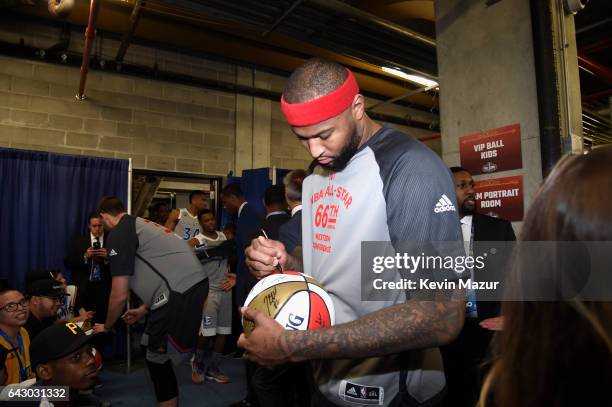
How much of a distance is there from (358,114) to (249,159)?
6086 mm

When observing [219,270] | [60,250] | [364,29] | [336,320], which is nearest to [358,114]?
[336,320]

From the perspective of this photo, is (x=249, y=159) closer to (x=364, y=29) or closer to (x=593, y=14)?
(x=364, y=29)

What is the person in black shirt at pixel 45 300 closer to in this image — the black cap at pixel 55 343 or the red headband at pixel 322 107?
the black cap at pixel 55 343

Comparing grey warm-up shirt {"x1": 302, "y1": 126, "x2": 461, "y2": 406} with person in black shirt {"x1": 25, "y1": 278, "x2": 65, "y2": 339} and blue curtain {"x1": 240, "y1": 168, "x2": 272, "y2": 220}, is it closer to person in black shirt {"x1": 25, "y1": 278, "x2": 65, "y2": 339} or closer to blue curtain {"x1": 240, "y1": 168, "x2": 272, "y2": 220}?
person in black shirt {"x1": 25, "y1": 278, "x2": 65, "y2": 339}

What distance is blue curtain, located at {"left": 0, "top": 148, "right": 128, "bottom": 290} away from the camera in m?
4.67

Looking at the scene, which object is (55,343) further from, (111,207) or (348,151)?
(348,151)

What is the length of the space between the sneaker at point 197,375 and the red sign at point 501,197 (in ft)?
11.1

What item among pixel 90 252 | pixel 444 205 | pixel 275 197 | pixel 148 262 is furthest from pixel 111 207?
pixel 444 205

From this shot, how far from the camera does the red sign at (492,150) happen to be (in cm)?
296

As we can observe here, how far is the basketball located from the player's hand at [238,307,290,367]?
131mm

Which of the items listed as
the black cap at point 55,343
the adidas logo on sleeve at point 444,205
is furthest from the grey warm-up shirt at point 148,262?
the adidas logo on sleeve at point 444,205

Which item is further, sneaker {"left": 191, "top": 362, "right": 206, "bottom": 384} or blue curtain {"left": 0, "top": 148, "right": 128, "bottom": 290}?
blue curtain {"left": 0, "top": 148, "right": 128, "bottom": 290}

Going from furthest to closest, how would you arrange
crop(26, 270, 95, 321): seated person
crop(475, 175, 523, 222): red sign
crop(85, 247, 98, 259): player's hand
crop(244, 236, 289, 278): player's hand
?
crop(85, 247, 98, 259): player's hand
crop(26, 270, 95, 321): seated person
crop(475, 175, 523, 222): red sign
crop(244, 236, 289, 278): player's hand

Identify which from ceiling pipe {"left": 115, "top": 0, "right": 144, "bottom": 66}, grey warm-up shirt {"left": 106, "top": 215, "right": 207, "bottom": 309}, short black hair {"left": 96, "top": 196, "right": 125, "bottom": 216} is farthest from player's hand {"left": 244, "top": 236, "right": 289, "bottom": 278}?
ceiling pipe {"left": 115, "top": 0, "right": 144, "bottom": 66}
